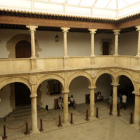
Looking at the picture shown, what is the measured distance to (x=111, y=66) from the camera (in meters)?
12.3

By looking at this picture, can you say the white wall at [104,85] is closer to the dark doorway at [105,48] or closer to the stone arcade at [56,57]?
→ the dark doorway at [105,48]

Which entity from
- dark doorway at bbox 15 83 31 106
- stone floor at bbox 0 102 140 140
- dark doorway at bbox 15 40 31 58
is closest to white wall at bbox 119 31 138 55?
stone floor at bbox 0 102 140 140

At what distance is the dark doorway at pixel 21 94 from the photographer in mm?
12992

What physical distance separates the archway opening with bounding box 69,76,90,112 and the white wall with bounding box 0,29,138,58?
2517 mm

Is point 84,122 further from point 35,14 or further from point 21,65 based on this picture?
point 35,14

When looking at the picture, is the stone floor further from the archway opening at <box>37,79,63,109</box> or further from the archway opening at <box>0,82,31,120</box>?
the archway opening at <box>37,79,63,109</box>

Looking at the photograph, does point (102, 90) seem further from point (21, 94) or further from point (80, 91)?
point (21, 94)

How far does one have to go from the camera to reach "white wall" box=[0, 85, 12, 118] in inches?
483

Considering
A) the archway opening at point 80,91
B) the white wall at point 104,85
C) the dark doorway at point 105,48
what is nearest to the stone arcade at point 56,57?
the dark doorway at point 105,48

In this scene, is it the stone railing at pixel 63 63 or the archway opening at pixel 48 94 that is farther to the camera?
the archway opening at pixel 48 94

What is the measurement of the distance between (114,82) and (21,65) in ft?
24.1

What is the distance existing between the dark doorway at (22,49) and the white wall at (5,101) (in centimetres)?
271

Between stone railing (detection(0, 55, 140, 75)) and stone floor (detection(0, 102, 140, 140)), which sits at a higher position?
stone railing (detection(0, 55, 140, 75))

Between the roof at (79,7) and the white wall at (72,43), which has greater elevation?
the roof at (79,7)
